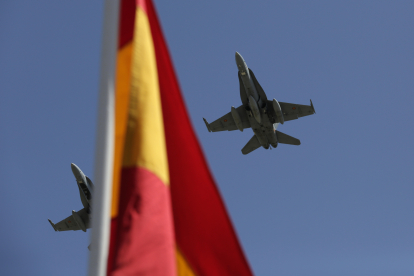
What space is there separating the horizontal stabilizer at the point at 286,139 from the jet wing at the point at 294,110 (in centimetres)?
253

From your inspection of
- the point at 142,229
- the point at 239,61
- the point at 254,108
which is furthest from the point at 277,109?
the point at 142,229

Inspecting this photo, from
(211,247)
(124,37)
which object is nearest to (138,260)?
(211,247)

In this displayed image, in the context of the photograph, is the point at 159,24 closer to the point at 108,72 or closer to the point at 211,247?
the point at 108,72

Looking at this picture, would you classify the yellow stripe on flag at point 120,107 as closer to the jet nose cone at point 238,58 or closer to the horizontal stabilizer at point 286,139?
the jet nose cone at point 238,58

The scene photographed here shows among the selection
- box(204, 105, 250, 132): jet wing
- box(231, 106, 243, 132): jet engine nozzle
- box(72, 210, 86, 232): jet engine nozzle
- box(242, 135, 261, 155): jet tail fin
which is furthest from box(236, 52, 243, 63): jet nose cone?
box(72, 210, 86, 232): jet engine nozzle

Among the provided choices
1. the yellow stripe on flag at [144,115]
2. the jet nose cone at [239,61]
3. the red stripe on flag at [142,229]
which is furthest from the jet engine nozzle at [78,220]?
the red stripe on flag at [142,229]

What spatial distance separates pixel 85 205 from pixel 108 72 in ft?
132

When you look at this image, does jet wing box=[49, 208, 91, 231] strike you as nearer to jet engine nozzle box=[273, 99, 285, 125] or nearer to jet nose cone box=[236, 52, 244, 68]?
jet nose cone box=[236, 52, 244, 68]

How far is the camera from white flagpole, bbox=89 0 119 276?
4.61 metres

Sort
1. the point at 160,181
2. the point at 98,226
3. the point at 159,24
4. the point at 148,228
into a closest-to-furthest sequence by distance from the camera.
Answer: the point at 98,226 < the point at 148,228 < the point at 160,181 < the point at 159,24

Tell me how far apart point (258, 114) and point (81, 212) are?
1999cm

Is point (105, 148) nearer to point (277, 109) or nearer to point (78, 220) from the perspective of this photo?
point (277, 109)

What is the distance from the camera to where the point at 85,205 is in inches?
1706

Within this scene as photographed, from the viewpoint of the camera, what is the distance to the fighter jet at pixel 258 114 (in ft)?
127
